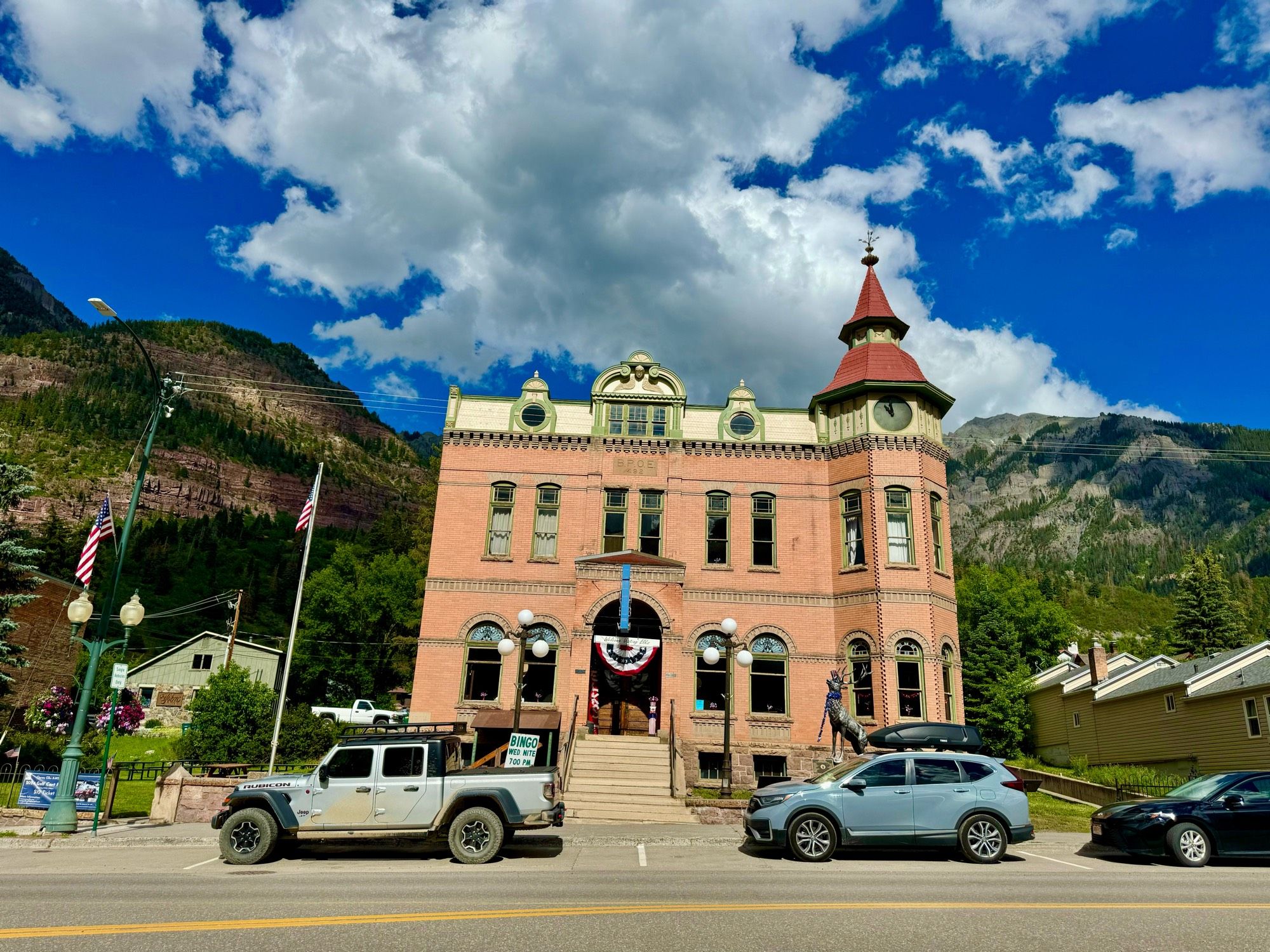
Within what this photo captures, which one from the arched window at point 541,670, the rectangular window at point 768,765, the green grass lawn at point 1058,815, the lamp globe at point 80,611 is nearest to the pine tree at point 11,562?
the lamp globe at point 80,611

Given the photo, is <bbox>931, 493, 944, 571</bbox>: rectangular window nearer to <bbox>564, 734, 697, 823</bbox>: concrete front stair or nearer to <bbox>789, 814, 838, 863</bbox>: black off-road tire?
<bbox>564, 734, 697, 823</bbox>: concrete front stair

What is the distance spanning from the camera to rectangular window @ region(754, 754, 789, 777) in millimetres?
26094

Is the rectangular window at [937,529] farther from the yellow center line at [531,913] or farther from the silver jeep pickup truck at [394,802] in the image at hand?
the silver jeep pickup truck at [394,802]

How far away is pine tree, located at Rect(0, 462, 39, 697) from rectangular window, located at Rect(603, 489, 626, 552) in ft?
59.5

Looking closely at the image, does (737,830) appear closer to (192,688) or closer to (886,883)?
(886,883)

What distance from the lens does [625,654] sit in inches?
1025

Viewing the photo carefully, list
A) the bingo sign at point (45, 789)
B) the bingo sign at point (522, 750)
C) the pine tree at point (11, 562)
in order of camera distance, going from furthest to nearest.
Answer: the pine tree at point (11, 562) → the bingo sign at point (522, 750) → the bingo sign at point (45, 789)

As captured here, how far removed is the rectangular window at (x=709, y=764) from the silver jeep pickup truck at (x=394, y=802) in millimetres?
14236

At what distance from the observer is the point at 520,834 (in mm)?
15234

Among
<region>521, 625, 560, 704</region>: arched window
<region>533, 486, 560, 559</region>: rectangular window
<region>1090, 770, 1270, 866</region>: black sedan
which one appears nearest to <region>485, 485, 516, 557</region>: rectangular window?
<region>533, 486, 560, 559</region>: rectangular window

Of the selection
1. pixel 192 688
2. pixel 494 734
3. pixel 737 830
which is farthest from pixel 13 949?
pixel 192 688

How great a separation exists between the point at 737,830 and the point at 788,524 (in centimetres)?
1384

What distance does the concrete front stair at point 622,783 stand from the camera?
61.9ft

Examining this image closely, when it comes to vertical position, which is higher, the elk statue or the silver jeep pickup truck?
the elk statue
